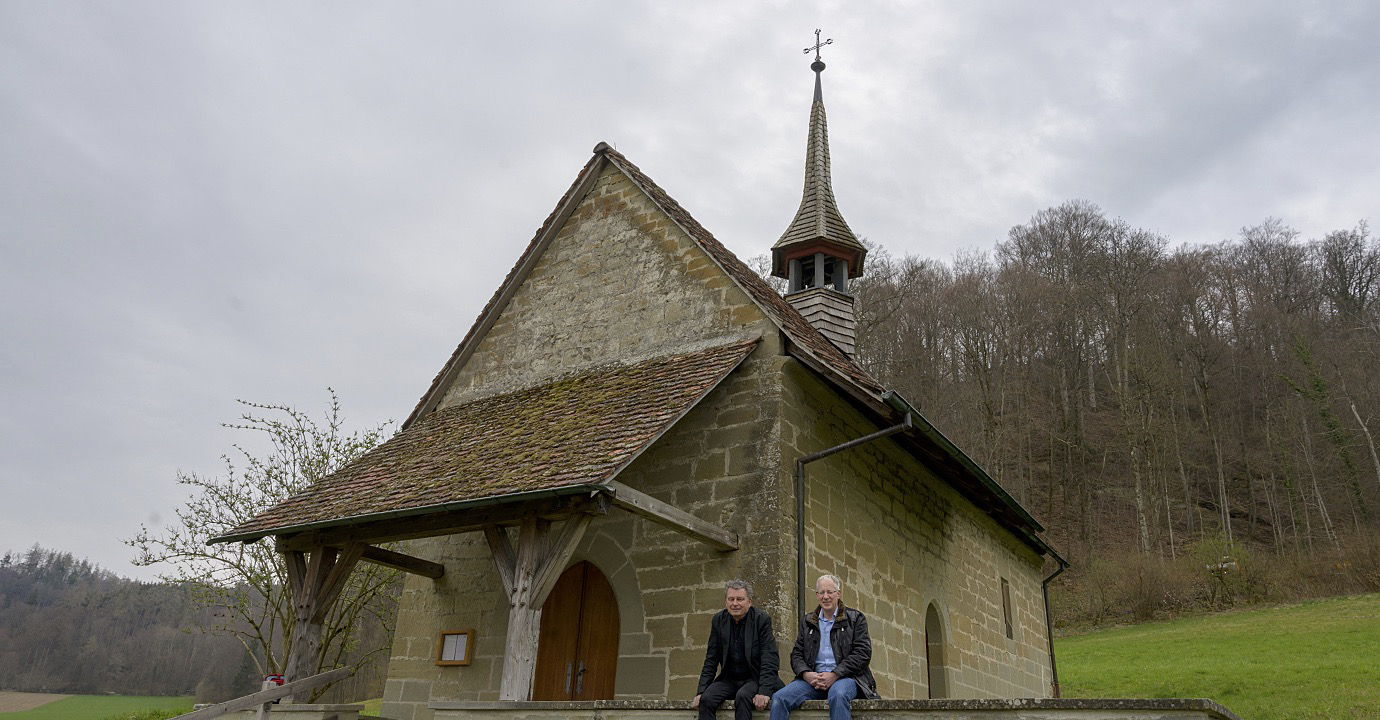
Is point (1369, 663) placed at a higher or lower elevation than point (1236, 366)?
lower

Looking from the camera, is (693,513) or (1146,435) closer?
(693,513)

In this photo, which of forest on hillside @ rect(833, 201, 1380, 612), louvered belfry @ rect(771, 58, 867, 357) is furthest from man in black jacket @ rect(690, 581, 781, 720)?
forest on hillside @ rect(833, 201, 1380, 612)

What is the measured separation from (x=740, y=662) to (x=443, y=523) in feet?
9.86

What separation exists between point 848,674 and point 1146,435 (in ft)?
91.0

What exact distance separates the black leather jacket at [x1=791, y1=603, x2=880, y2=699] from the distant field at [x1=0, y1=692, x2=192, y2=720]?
31.0 m

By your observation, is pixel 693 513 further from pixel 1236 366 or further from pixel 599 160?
pixel 1236 366

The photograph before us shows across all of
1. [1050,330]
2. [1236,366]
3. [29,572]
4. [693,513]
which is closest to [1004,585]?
[693,513]

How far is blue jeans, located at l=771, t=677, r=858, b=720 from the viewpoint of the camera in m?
4.61

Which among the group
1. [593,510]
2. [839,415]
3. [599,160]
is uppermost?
[599,160]

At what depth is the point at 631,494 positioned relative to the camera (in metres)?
6.22

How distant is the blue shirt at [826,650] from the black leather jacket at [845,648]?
2 cm

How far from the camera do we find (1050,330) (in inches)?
1286

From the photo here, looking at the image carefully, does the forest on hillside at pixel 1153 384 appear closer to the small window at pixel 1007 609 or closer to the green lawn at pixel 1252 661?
the green lawn at pixel 1252 661

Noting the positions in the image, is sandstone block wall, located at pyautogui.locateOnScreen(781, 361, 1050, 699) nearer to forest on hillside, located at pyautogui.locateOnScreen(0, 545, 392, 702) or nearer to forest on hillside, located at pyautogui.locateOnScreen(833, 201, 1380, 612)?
forest on hillside, located at pyautogui.locateOnScreen(833, 201, 1380, 612)
